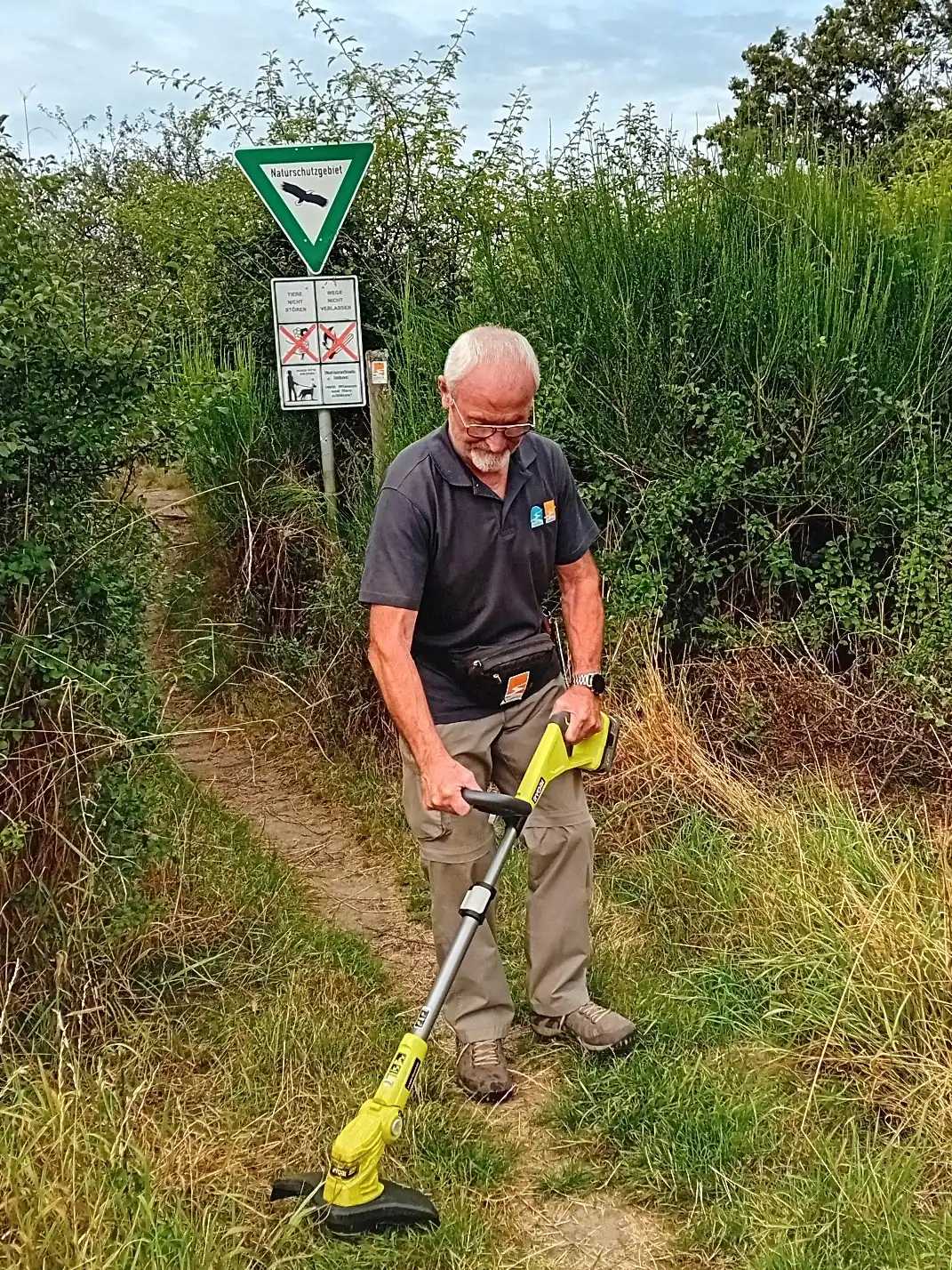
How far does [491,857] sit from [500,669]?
58cm

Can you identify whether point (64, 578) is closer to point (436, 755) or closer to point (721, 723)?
point (436, 755)

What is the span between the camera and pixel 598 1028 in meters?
3.40

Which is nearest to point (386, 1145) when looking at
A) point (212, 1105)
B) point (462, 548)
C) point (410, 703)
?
point (212, 1105)

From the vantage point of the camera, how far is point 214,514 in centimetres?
684

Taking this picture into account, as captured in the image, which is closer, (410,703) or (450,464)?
(410,703)

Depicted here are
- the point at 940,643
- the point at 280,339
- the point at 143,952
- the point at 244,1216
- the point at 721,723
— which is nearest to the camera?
the point at 244,1216

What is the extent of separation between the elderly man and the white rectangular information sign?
119 inches

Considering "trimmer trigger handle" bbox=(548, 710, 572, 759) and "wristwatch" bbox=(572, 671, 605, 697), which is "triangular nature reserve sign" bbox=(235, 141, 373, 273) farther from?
"trimmer trigger handle" bbox=(548, 710, 572, 759)

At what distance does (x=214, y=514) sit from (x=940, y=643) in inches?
164

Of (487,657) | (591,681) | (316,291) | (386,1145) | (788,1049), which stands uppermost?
(316,291)

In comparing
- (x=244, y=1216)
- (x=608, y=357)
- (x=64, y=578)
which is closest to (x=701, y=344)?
(x=608, y=357)

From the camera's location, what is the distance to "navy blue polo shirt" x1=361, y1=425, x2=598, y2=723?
3121 mm

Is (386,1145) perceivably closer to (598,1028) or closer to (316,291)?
(598,1028)

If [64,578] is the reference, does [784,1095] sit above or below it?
below
